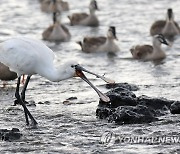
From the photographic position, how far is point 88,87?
12891mm

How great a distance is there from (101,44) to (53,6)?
5.79 meters

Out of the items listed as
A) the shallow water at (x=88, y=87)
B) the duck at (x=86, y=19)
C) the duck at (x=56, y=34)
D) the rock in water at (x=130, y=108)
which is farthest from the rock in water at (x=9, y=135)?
the duck at (x=86, y=19)

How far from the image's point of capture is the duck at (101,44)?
17.2 metres

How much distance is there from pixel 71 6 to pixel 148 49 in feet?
28.5

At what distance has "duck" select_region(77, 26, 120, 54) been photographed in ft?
56.4

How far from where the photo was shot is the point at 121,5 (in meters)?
23.0

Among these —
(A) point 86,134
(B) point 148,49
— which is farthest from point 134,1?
(A) point 86,134

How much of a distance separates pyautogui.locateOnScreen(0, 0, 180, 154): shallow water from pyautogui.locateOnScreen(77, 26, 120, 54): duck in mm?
213

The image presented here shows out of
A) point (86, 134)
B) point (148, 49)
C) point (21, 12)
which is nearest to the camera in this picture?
point (86, 134)

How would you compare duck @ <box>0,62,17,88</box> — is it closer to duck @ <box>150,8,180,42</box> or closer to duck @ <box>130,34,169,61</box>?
duck @ <box>130,34,169,61</box>

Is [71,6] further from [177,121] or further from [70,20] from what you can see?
[177,121]

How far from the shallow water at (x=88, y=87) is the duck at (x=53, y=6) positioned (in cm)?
40

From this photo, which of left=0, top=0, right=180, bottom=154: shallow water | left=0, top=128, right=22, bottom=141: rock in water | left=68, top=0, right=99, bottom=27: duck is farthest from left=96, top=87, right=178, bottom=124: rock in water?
left=68, top=0, right=99, bottom=27: duck

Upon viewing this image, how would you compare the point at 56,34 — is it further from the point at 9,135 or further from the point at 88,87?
the point at 9,135
